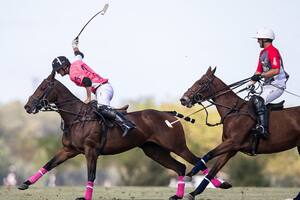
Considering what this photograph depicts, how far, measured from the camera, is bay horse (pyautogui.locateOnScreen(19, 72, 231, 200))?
730 inches

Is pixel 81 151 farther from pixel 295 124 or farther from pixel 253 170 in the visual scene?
pixel 253 170

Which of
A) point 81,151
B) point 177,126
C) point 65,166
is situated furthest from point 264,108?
point 65,166

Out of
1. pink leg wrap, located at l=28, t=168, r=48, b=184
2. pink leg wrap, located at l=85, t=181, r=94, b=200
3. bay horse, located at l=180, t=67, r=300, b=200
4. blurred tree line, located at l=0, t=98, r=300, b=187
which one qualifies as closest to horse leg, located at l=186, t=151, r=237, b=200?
bay horse, located at l=180, t=67, r=300, b=200

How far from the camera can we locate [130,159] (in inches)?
2800

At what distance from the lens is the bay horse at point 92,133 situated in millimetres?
18547

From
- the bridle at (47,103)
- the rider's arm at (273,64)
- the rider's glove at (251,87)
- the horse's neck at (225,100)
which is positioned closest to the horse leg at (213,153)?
the horse's neck at (225,100)

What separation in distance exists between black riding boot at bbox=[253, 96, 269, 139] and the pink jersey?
11.2 feet

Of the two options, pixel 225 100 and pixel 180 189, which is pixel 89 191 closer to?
pixel 180 189

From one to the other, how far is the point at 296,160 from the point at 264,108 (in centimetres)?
6037

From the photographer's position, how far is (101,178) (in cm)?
12644

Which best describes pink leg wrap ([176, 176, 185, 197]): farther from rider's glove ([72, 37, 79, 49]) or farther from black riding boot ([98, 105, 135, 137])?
rider's glove ([72, 37, 79, 49])

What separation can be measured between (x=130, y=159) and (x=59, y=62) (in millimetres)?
52519

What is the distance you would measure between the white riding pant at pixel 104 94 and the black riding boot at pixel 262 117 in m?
3.15

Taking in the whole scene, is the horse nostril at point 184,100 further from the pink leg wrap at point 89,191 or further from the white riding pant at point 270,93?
the pink leg wrap at point 89,191
